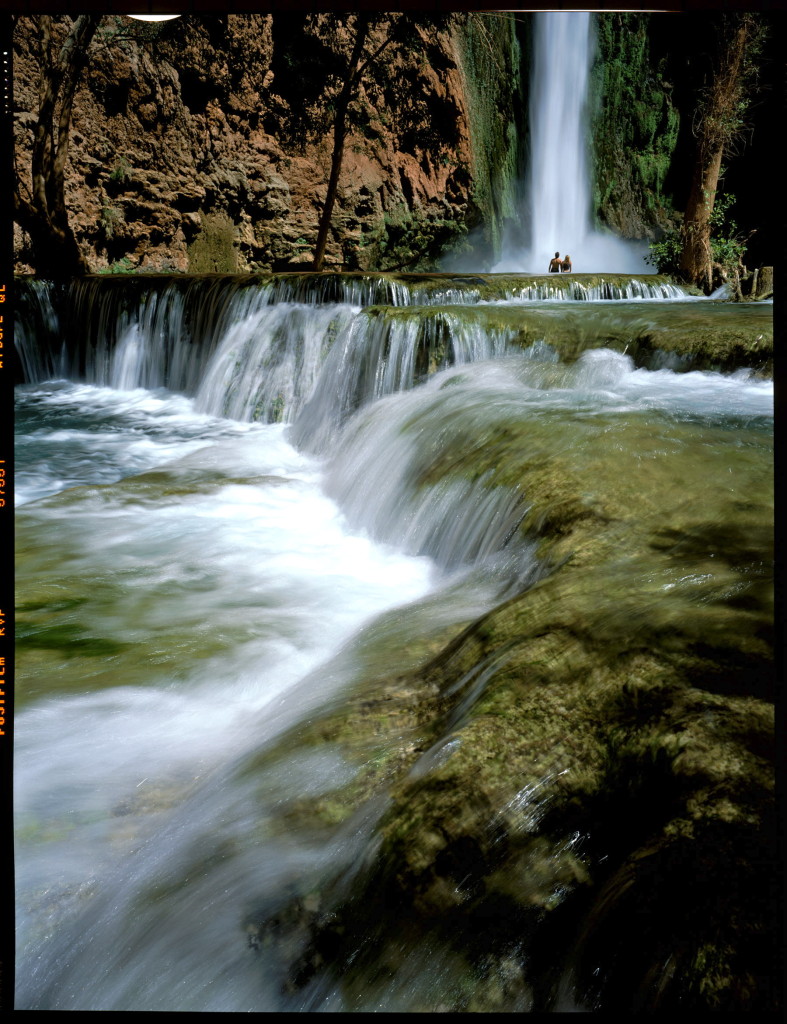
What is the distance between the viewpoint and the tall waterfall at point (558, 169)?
17.8 meters

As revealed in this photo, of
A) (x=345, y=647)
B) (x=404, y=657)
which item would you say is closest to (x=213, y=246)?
(x=345, y=647)

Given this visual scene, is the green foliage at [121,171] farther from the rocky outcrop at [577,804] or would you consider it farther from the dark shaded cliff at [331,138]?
the rocky outcrop at [577,804]

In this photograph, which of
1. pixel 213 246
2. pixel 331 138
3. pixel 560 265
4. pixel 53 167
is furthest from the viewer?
pixel 331 138

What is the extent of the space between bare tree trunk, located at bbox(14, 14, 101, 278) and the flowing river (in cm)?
629

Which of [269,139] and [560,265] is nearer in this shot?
[560,265]

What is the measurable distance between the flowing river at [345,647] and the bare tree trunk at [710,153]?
226 inches

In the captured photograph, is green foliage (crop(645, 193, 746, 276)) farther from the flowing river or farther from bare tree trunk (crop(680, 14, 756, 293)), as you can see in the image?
the flowing river

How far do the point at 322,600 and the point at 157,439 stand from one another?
14.1 ft

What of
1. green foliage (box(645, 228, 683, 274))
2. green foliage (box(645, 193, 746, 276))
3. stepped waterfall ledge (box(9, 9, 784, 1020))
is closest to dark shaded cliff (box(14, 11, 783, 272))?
green foliage (box(645, 193, 746, 276))

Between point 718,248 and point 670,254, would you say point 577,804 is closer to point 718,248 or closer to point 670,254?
point 718,248

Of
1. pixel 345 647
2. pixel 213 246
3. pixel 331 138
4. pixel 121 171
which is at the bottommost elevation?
pixel 345 647

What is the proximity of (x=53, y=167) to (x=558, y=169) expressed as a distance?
40.4ft

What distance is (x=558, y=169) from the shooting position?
60.6 feet

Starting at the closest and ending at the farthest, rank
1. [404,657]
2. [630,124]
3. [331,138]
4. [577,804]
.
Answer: [577,804] → [404,657] → [331,138] → [630,124]
